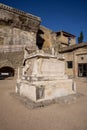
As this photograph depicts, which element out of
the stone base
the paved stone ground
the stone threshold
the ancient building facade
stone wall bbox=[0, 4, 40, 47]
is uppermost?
stone wall bbox=[0, 4, 40, 47]

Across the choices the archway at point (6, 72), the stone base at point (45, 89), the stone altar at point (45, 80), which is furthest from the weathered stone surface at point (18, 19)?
Result: the stone base at point (45, 89)

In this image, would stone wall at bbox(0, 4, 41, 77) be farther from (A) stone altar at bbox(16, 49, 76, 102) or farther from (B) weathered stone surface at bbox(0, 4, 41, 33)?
(A) stone altar at bbox(16, 49, 76, 102)

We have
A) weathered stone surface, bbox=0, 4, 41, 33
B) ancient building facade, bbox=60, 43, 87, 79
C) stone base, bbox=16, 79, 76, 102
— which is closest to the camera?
stone base, bbox=16, 79, 76, 102

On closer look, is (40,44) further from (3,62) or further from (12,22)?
(3,62)

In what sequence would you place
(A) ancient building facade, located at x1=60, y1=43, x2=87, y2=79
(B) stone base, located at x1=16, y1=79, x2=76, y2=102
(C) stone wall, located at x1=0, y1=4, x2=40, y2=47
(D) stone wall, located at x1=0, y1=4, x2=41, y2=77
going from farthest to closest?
(A) ancient building facade, located at x1=60, y1=43, x2=87, y2=79
(C) stone wall, located at x1=0, y1=4, x2=40, y2=47
(D) stone wall, located at x1=0, y1=4, x2=41, y2=77
(B) stone base, located at x1=16, y1=79, x2=76, y2=102

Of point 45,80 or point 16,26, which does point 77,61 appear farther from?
point 45,80

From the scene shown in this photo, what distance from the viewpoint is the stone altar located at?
3790 mm

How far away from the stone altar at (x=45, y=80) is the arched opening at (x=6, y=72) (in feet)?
26.1

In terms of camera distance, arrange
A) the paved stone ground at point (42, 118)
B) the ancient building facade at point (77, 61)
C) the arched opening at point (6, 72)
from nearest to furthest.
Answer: the paved stone ground at point (42, 118) < the arched opening at point (6, 72) < the ancient building facade at point (77, 61)

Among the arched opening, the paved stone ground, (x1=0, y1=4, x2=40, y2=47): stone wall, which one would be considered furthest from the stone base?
(x1=0, y1=4, x2=40, y2=47): stone wall

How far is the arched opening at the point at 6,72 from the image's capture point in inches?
474

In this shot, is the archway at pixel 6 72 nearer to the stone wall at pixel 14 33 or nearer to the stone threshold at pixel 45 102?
the stone wall at pixel 14 33

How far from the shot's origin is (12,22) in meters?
14.3

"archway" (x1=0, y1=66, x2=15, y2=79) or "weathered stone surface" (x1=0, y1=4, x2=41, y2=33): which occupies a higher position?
"weathered stone surface" (x1=0, y1=4, x2=41, y2=33)
